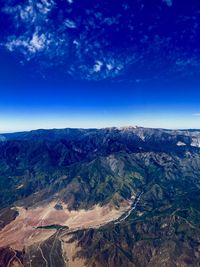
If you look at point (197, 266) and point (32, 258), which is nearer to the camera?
point (197, 266)

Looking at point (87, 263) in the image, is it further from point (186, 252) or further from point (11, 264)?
point (186, 252)

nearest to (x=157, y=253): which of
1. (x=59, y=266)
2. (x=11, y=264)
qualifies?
(x=59, y=266)

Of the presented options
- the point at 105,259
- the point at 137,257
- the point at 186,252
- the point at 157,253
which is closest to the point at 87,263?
the point at 105,259

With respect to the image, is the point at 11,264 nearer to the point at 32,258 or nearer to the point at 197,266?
the point at 32,258

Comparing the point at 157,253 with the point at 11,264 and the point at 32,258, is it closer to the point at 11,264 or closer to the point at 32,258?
the point at 32,258

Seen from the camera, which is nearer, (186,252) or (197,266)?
(197,266)

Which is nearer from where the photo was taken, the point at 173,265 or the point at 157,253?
the point at 173,265

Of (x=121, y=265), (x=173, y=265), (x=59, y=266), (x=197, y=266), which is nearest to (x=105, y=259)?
(x=121, y=265)
